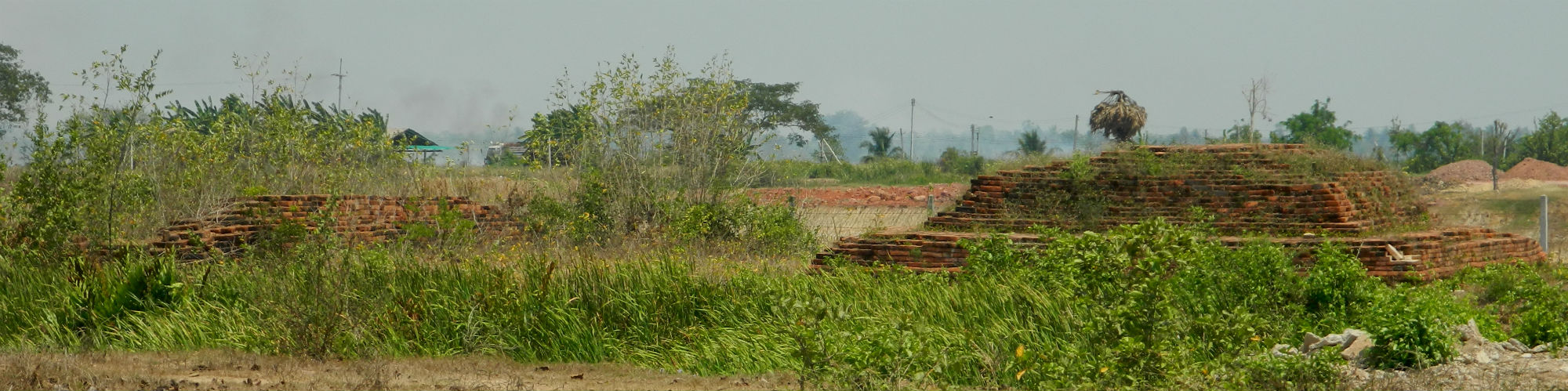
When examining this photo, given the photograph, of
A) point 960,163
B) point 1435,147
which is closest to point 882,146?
point 960,163

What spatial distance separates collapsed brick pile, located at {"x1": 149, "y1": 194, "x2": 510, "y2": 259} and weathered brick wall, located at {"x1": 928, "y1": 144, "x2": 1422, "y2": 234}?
5094 millimetres

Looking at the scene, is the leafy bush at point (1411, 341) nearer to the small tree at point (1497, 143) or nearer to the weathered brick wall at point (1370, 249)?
the weathered brick wall at point (1370, 249)

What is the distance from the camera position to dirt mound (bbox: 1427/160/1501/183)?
32.4 m

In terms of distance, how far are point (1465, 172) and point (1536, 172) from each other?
1783mm

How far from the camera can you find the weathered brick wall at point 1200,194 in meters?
10.2

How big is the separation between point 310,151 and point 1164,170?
29.0 ft

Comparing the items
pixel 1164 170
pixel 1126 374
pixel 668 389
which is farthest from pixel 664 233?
pixel 1126 374

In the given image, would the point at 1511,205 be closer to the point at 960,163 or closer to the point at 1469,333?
the point at 960,163

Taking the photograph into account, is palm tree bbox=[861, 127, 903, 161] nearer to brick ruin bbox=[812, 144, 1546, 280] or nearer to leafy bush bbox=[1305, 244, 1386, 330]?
brick ruin bbox=[812, 144, 1546, 280]

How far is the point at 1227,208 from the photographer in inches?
409

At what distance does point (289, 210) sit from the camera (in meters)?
11.2

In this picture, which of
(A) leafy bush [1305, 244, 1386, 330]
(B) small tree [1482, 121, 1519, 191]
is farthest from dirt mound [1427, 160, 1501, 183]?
(A) leafy bush [1305, 244, 1386, 330]

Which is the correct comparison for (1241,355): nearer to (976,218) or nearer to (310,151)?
(976,218)

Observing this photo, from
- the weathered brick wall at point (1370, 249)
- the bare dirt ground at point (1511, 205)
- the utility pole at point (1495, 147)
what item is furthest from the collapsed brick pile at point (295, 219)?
the utility pole at point (1495, 147)
